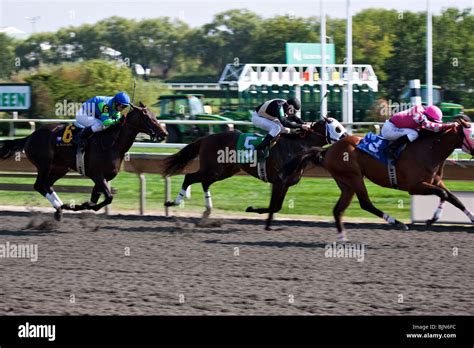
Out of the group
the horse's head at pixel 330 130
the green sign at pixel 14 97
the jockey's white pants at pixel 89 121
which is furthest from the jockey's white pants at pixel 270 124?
the green sign at pixel 14 97

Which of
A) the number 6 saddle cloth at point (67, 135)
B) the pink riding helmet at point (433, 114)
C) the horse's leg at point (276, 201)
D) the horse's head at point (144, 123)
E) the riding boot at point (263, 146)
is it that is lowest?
the horse's leg at point (276, 201)

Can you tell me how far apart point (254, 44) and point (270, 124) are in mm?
60320

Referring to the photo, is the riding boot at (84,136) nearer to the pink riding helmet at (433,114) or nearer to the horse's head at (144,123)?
the horse's head at (144,123)

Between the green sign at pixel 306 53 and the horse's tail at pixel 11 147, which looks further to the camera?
the green sign at pixel 306 53

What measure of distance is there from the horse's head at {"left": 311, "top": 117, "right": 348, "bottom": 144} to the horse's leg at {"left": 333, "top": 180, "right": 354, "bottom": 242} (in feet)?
3.80

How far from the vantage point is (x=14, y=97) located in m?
22.7

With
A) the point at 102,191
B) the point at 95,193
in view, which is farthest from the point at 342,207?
the point at 95,193

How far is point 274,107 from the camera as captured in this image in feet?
40.9

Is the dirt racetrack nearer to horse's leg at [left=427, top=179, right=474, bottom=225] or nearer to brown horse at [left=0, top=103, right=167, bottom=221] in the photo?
horse's leg at [left=427, top=179, right=474, bottom=225]

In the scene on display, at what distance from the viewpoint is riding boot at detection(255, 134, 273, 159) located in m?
12.4

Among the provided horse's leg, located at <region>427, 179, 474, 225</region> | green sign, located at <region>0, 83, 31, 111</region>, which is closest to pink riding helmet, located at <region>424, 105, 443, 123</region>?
horse's leg, located at <region>427, 179, 474, 225</region>

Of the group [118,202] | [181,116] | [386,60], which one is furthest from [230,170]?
[386,60]

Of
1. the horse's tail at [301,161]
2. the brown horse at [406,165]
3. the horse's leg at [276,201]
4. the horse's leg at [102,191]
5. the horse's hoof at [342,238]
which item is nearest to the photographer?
the horse's hoof at [342,238]

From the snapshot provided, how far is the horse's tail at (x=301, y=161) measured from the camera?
11352 mm
